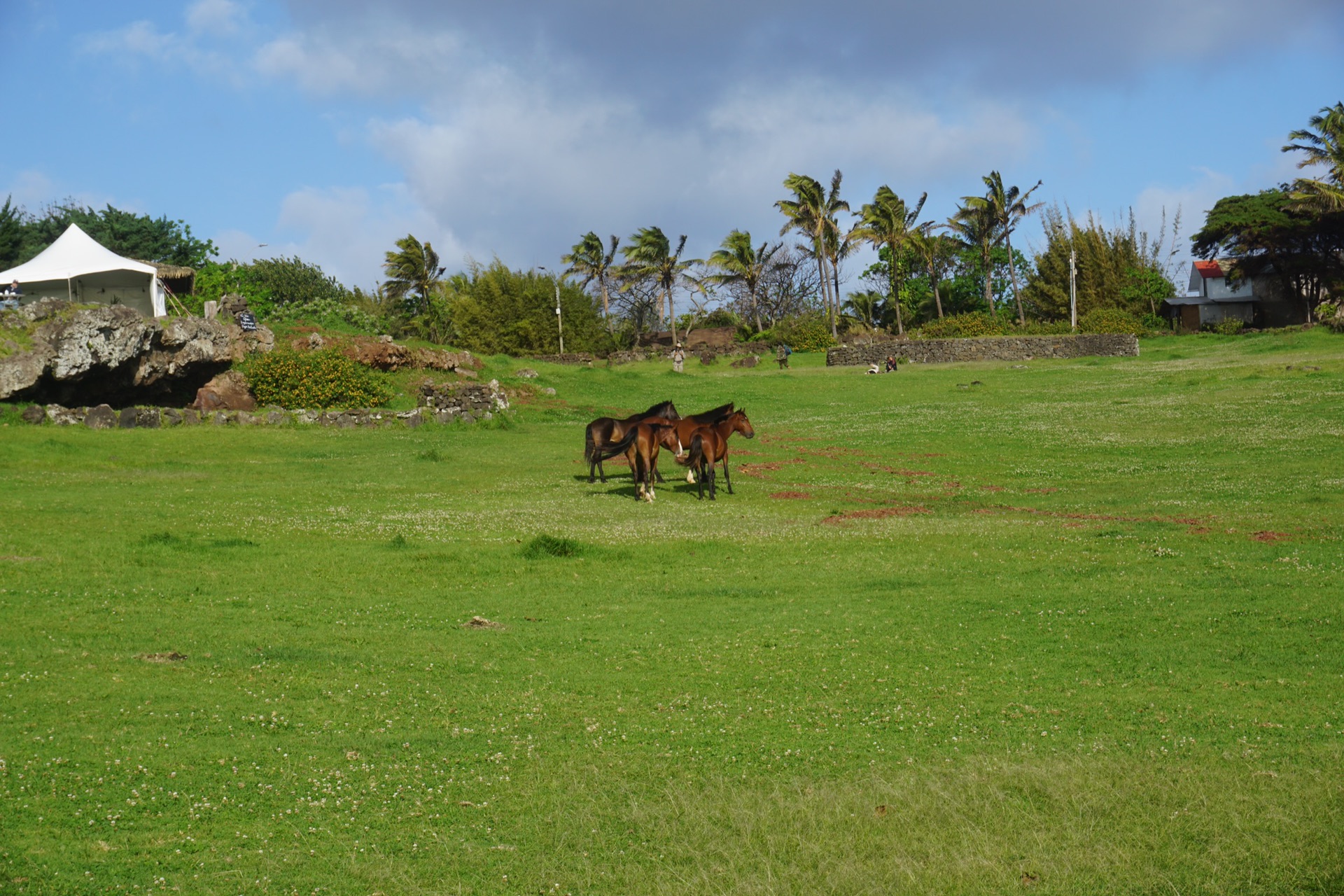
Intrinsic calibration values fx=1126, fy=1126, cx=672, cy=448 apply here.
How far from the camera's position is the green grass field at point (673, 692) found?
270 inches

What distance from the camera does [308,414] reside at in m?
39.5

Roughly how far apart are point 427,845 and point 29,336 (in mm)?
32814

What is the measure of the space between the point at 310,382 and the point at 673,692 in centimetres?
3433

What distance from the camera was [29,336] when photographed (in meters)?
34.0

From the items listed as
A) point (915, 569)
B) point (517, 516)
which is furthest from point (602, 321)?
point (915, 569)

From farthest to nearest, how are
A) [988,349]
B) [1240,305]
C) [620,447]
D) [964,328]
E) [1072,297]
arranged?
[1240,305]
[1072,297]
[964,328]
[988,349]
[620,447]

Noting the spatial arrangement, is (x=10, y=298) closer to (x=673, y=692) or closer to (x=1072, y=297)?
(x=673, y=692)

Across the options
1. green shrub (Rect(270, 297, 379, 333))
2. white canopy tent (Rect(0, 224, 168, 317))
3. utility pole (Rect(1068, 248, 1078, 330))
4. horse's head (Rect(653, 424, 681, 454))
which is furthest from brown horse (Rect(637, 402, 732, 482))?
utility pole (Rect(1068, 248, 1078, 330))

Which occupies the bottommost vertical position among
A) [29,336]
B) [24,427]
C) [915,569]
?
[915,569]

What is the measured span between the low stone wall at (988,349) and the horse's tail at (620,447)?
4438 cm

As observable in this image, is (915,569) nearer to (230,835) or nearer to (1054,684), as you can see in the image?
(1054,684)

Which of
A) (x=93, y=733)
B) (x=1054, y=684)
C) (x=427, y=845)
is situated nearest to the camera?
(x=427, y=845)

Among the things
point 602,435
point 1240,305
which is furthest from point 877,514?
point 1240,305

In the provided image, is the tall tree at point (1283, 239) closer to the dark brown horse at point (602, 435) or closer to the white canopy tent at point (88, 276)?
the dark brown horse at point (602, 435)
